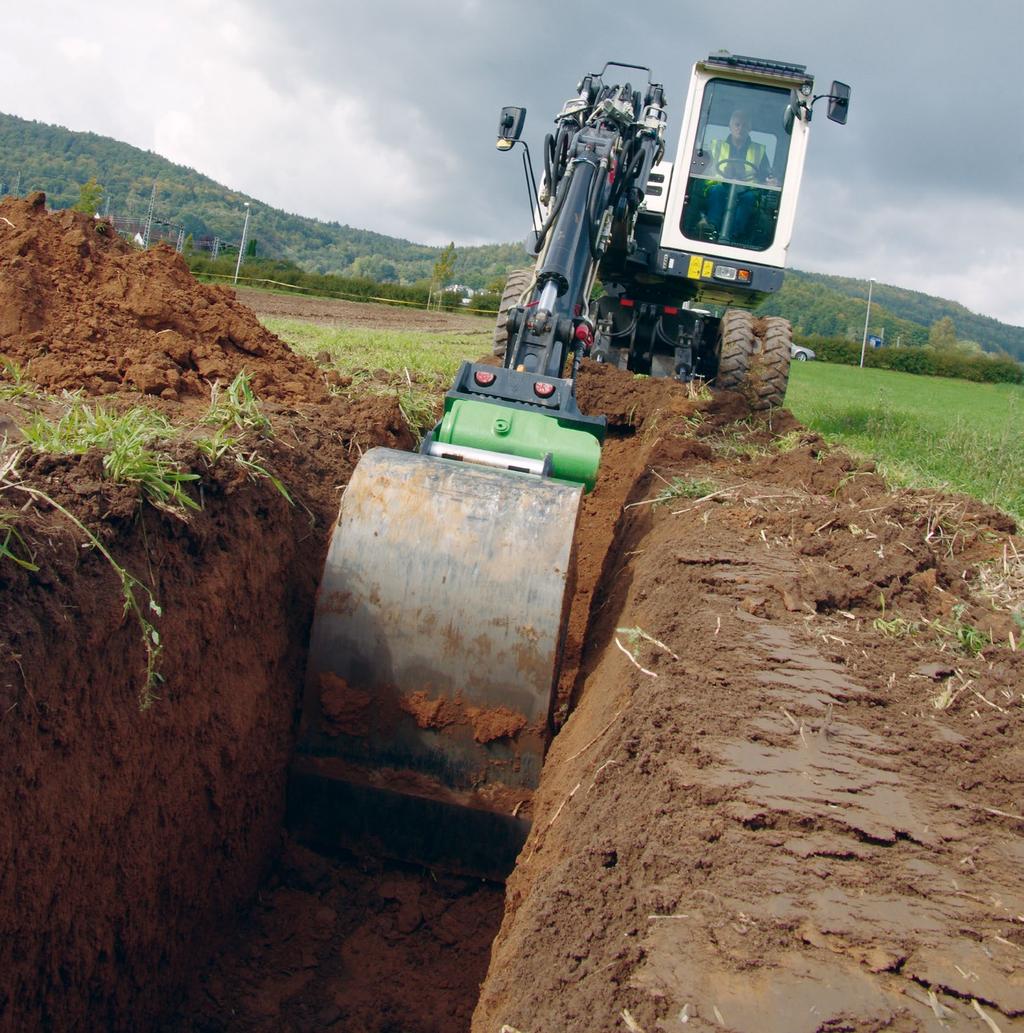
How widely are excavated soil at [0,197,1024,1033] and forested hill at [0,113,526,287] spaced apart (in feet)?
254

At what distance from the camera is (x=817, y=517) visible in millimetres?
4535

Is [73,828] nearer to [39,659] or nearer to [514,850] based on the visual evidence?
[39,659]

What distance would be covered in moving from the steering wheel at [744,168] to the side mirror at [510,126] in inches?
116

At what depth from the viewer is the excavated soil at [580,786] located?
1.92 metres

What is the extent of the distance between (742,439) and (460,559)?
438 cm

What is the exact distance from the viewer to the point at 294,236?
11831 centimetres

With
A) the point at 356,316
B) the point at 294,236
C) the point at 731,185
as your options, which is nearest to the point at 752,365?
the point at 731,185

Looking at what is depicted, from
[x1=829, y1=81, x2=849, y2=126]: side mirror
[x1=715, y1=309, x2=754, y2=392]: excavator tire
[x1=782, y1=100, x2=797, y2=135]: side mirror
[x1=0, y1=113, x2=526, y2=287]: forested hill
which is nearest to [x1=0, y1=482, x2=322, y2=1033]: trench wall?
[x1=715, y1=309, x2=754, y2=392]: excavator tire

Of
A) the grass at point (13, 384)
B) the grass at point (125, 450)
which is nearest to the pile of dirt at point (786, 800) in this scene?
the grass at point (125, 450)

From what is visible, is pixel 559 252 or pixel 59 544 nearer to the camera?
pixel 59 544

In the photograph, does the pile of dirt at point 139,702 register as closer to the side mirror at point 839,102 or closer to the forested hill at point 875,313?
the side mirror at point 839,102

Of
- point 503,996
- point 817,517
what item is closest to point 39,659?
point 503,996

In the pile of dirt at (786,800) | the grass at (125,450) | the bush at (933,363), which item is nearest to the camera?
the pile of dirt at (786,800)

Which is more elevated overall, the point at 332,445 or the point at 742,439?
the point at 742,439
